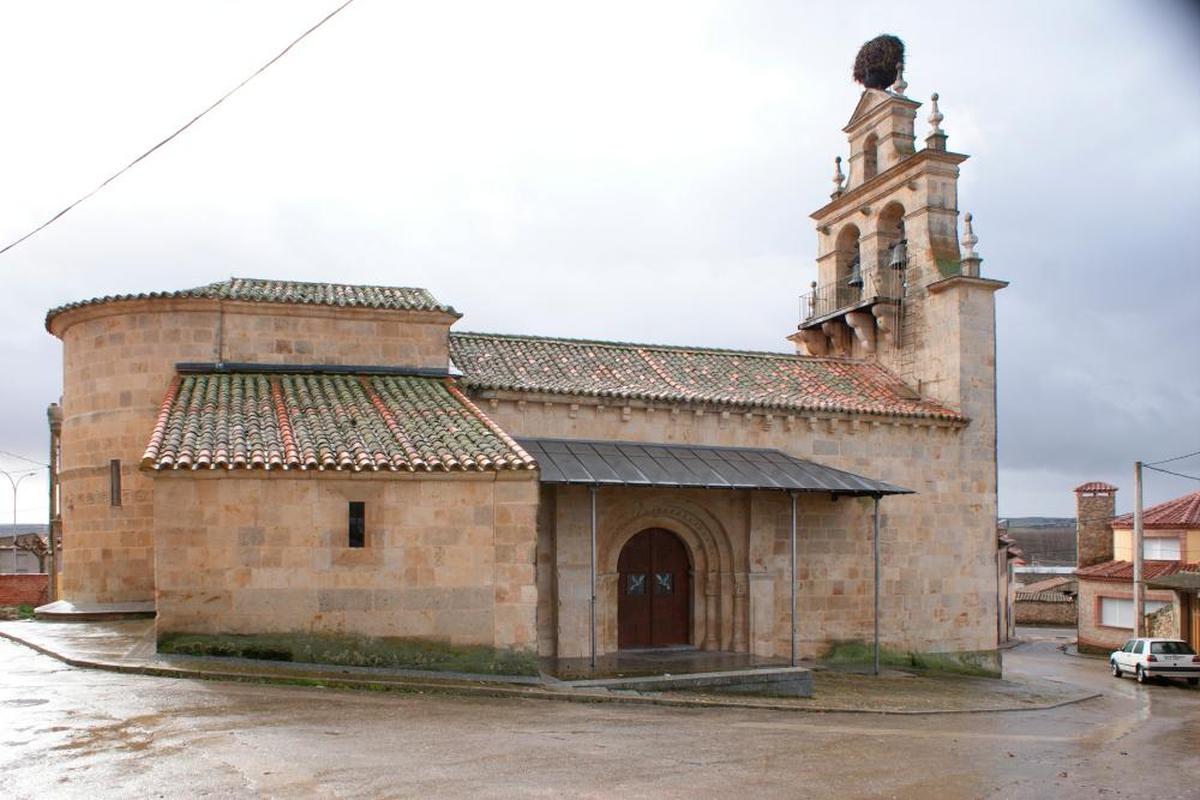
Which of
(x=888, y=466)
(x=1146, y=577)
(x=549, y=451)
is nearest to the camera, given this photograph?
(x=549, y=451)

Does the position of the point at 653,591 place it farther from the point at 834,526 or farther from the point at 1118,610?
the point at 1118,610

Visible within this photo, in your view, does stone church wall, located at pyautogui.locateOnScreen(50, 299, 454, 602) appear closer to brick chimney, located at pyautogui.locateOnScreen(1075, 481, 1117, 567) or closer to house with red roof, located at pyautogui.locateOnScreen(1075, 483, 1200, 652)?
house with red roof, located at pyautogui.locateOnScreen(1075, 483, 1200, 652)

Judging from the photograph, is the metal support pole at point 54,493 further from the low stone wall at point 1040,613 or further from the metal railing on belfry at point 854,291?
the low stone wall at point 1040,613

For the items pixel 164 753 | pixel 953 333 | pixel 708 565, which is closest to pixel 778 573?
pixel 708 565

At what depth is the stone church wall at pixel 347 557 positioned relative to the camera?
1152 cm

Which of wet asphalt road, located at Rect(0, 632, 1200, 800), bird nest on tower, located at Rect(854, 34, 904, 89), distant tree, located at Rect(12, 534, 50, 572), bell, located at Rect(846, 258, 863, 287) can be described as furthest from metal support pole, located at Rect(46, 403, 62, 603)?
bird nest on tower, located at Rect(854, 34, 904, 89)

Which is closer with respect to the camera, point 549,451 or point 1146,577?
point 549,451

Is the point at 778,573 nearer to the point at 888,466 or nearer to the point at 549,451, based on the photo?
the point at 888,466

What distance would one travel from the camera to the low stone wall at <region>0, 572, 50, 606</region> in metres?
25.1

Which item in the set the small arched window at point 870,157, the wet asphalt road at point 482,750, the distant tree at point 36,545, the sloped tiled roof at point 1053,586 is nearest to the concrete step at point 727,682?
the wet asphalt road at point 482,750

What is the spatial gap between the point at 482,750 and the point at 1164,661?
67.3 ft

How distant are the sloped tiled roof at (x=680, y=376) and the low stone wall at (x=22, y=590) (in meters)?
14.4

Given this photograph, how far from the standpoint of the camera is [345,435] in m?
12.9

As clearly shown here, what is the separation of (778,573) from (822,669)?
165 centimetres
